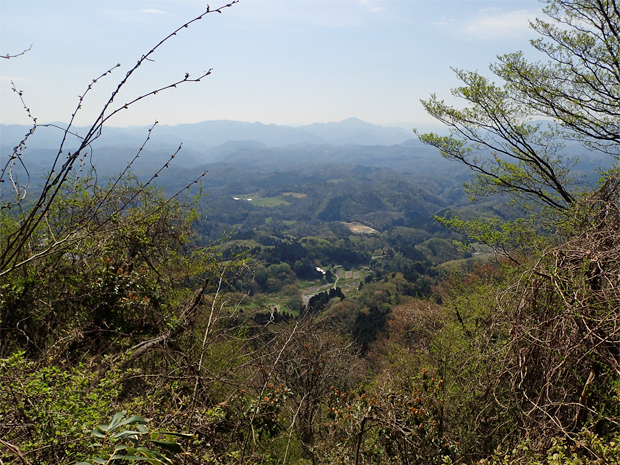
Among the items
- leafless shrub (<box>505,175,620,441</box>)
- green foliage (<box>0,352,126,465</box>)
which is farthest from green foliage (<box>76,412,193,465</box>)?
leafless shrub (<box>505,175,620,441</box>)

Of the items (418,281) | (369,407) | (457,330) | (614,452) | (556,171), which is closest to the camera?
(614,452)

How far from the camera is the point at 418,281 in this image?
209 ft

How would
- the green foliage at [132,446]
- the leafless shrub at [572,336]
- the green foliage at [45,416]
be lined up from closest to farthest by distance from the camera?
1. the green foliage at [132,446]
2. the green foliage at [45,416]
3. the leafless shrub at [572,336]

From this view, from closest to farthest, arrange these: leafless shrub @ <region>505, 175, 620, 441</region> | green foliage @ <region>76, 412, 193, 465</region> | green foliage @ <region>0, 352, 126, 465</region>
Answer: green foliage @ <region>76, 412, 193, 465</region>
green foliage @ <region>0, 352, 126, 465</region>
leafless shrub @ <region>505, 175, 620, 441</region>

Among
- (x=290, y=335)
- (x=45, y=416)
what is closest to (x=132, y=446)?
(x=45, y=416)

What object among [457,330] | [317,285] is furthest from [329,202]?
[457,330]

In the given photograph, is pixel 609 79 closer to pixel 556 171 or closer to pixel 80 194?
pixel 556 171

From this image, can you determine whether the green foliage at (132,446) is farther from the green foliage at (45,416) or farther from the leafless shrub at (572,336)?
the leafless shrub at (572,336)

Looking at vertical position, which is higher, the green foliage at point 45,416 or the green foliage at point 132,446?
the green foliage at point 132,446

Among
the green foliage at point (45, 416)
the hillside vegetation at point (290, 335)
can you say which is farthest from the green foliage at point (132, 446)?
the green foliage at point (45, 416)

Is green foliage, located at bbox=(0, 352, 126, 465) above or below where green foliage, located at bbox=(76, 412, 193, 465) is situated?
below

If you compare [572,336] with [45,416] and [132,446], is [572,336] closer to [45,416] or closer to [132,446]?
[132,446]

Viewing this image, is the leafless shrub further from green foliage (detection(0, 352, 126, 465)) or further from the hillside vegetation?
green foliage (detection(0, 352, 126, 465))

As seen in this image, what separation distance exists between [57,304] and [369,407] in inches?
193
